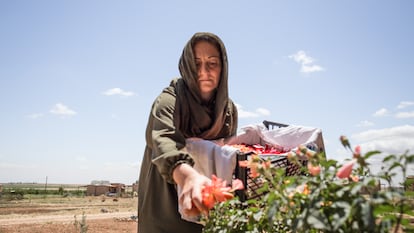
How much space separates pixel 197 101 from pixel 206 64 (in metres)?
0.21

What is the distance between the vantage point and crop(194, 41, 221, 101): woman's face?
193 cm

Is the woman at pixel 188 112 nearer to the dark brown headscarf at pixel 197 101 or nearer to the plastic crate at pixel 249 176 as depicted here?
the dark brown headscarf at pixel 197 101

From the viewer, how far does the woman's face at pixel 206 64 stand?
1929 mm

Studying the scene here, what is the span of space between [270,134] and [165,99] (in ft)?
2.40

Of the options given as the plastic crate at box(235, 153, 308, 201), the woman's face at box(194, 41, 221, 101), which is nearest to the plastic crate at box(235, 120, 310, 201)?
the plastic crate at box(235, 153, 308, 201)

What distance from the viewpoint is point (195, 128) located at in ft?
6.24

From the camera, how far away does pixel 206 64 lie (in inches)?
76.4

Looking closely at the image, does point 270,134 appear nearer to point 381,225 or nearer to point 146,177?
point 146,177

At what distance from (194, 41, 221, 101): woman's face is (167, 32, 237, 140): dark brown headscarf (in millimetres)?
25

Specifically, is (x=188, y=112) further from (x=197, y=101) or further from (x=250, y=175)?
(x=250, y=175)

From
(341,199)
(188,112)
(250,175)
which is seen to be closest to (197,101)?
(188,112)

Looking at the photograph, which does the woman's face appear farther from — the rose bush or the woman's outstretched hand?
the rose bush

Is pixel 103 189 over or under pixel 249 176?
under

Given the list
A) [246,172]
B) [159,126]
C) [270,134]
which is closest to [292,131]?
[270,134]
